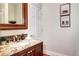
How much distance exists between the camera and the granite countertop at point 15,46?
1397 mm

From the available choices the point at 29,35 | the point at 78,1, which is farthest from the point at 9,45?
the point at 78,1

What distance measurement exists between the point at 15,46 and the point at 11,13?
0.39m

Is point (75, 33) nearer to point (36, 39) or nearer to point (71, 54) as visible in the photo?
point (71, 54)

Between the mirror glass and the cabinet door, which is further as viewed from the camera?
the cabinet door

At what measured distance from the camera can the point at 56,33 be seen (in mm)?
1555

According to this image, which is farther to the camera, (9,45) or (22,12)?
(22,12)

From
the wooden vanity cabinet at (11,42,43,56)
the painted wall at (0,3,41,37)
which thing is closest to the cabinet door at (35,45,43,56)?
the wooden vanity cabinet at (11,42,43,56)

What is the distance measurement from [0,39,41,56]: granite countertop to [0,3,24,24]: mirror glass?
0.26m

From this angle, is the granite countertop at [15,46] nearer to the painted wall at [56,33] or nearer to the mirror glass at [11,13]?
the painted wall at [56,33]

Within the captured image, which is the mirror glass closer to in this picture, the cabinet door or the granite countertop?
the granite countertop

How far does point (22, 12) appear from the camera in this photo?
1.56m

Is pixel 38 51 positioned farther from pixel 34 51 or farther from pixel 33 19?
pixel 33 19

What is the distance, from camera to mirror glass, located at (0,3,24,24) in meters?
1.44

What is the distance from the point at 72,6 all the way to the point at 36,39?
58cm
